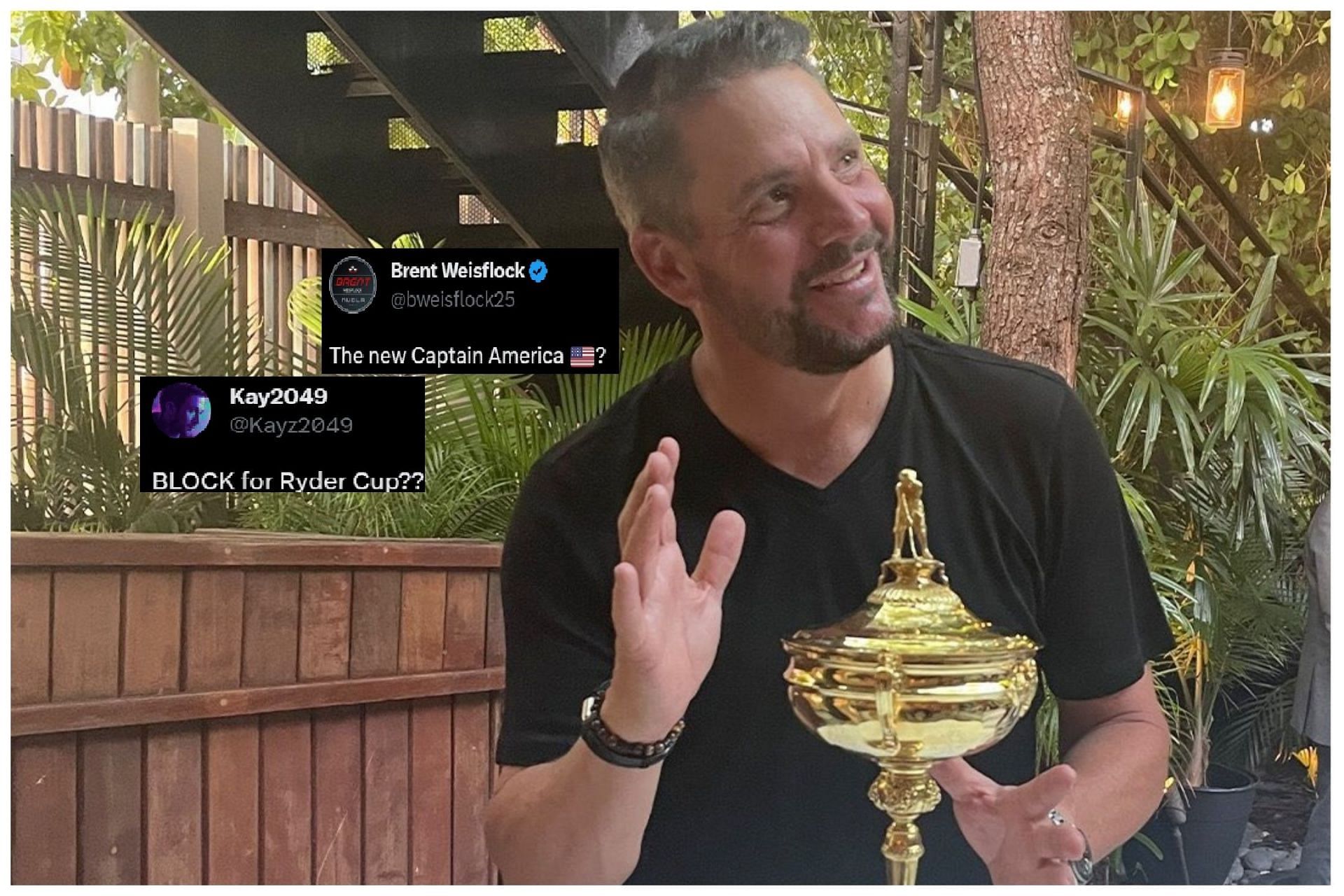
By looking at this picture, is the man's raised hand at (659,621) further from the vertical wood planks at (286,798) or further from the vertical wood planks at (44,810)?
the vertical wood planks at (44,810)

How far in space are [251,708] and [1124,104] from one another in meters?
1.53

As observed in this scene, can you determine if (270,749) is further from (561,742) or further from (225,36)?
(225,36)

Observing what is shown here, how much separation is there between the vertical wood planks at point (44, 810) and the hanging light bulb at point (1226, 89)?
1874 millimetres

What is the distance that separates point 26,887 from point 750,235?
4.54 feet

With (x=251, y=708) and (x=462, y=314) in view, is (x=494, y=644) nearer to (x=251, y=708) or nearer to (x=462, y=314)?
(x=251, y=708)

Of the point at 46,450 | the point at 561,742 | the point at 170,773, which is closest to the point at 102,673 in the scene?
the point at 170,773

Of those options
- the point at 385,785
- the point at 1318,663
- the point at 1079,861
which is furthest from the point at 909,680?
the point at 385,785

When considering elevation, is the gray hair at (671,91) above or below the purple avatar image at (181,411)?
above

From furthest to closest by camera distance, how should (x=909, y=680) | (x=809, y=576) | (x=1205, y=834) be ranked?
(x=1205, y=834) < (x=809, y=576) < (x=909, y=680)

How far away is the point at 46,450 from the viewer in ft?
6.31

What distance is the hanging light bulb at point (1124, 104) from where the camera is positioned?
198 cm
